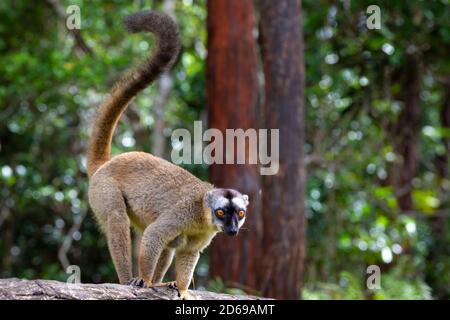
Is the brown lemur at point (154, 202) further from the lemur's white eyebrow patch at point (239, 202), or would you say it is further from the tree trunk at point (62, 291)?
the tree trunk at point (62, 291)

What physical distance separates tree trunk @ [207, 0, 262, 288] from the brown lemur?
4.27 metres

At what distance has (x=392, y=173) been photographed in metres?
14.8

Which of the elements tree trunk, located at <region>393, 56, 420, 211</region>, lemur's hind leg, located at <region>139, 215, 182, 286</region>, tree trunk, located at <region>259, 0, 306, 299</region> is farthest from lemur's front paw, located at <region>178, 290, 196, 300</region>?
tree trunk, located at <region>393, 56, 420, 211</region>

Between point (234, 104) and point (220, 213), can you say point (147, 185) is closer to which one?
point (220, 213)

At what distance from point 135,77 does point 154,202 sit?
1014 mm

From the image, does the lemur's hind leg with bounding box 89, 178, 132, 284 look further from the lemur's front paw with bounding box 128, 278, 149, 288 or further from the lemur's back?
the lemur's front paw with bounding box 128, 278, 149, 288

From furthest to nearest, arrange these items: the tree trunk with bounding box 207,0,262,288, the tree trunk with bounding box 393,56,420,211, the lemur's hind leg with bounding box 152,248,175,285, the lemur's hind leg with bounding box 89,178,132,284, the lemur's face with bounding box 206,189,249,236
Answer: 1. the tree trunk with bounding box 393,56,420,211
2. the tree trunk with bounding box 207,0,262,288
3. the lemur's hind leg with bounding box 152,248,175,285
4. the lemur's hind leg with bounding box 89,178,132,284
5. the lemur's face with bounding box 206,189,249,236

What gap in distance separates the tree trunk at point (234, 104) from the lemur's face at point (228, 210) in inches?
183

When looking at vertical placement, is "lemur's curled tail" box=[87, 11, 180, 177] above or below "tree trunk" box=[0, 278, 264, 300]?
above

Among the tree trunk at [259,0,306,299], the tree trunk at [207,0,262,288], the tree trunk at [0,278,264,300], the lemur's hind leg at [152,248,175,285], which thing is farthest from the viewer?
the tree trunk at [207,0,262,288]

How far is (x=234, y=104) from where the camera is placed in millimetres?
10477

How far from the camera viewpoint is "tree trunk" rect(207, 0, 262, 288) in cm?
1029

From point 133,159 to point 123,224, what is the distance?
68 centimetres
